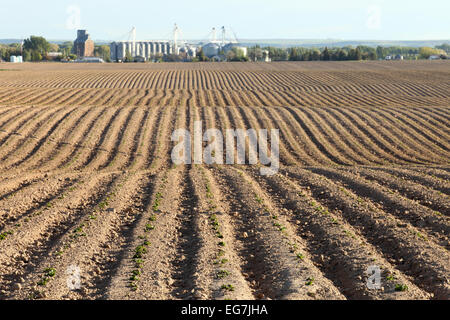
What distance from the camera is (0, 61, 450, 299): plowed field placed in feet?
30.4

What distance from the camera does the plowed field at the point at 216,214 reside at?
9.26m

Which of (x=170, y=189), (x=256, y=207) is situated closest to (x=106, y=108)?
(x=170, y=189)

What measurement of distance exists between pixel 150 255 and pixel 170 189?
616cm
